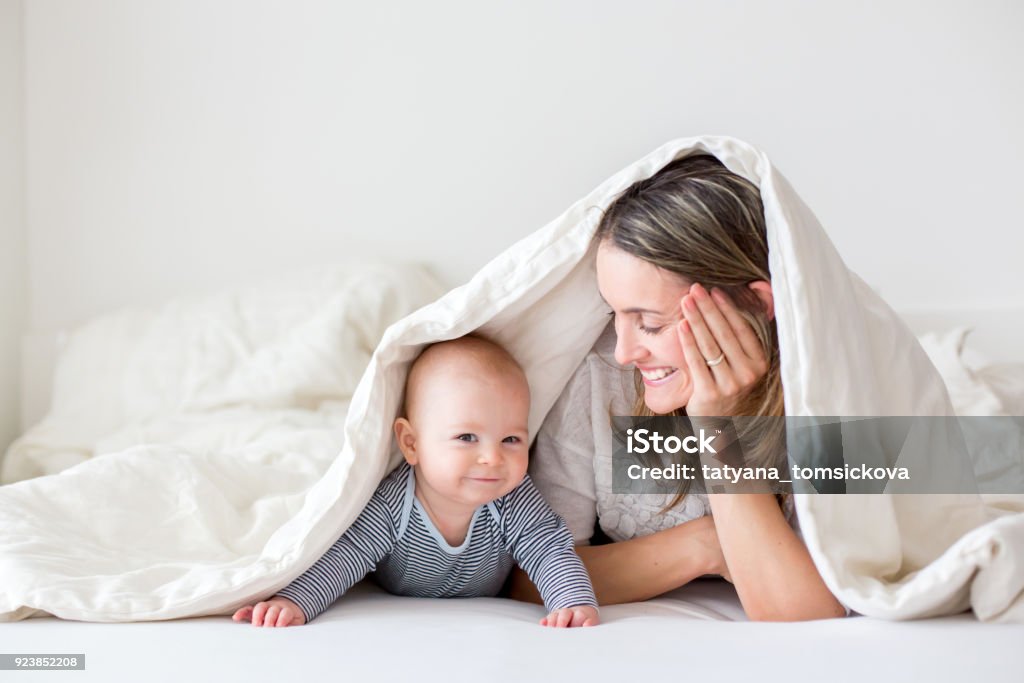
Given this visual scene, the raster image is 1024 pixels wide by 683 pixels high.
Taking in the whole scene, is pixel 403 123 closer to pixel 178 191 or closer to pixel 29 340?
pixel 178 191

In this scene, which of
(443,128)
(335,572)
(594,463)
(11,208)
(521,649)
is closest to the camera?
(521,649)

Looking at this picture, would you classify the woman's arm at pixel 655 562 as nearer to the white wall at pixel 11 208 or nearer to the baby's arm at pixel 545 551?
Answer: the baby's arm at pixel 545 551

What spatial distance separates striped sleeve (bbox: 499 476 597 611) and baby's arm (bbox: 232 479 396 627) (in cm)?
16

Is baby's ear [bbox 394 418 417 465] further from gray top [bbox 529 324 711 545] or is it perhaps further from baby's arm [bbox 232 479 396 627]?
gray top [bbox 529 324 711 545]

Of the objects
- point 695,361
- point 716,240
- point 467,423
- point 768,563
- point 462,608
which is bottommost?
point 462,608

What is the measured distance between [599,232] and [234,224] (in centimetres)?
157

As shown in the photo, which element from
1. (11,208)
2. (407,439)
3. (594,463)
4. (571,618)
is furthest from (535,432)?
(11,208)

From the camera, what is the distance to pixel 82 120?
2.52 meters

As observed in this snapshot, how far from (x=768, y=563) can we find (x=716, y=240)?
1.19ft

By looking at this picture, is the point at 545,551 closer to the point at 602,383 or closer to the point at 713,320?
the point at 602,383

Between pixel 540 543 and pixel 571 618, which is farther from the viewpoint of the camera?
pixel 540 543

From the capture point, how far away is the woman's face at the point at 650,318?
1067mm

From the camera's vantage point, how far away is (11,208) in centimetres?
251

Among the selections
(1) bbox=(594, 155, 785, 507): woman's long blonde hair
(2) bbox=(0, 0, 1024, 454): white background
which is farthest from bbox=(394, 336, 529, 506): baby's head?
(2) bbox=(0, 0, 1024, 454): white background
